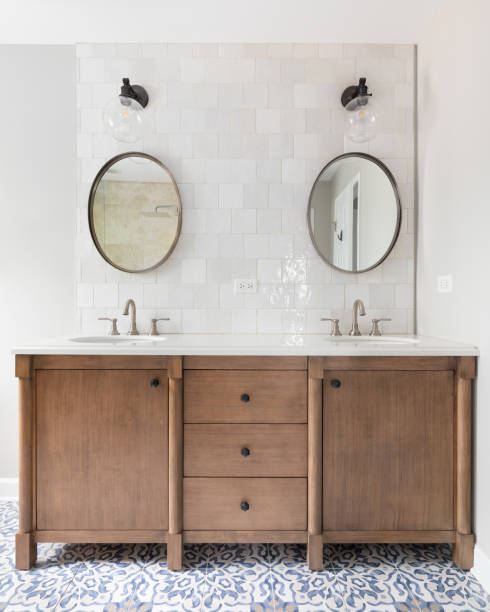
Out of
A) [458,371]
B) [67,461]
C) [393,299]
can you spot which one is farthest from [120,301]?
[458,371]

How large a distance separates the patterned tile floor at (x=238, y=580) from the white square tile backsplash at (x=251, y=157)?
1.10m

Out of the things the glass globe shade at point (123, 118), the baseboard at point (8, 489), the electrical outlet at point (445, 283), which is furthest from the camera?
the baseboard at point (8, 489)

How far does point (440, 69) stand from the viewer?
1.92 meters

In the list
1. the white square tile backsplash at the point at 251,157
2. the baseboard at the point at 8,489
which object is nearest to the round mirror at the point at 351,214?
the white square tile backsplash at the point at 251,157

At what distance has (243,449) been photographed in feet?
5.19

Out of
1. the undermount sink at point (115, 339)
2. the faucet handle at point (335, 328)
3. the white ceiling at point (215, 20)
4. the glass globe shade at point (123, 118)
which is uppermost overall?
the white ceiling at point (215, 20)

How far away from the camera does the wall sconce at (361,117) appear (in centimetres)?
199

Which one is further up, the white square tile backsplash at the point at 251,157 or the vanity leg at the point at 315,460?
the white square tile backsplash at the point at 251,157

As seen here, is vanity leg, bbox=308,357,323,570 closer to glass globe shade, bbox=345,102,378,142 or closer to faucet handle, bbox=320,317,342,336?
faucet handle, bbox=320,317,342,336

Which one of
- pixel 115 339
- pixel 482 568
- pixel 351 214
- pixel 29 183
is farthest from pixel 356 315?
pixel 29 183

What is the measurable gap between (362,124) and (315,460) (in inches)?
66.2

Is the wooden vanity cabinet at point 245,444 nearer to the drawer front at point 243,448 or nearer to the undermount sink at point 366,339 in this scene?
the drawer front at point 243,448

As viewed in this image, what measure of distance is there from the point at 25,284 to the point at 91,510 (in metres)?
1.32

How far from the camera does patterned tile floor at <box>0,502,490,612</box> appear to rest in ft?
4.65
